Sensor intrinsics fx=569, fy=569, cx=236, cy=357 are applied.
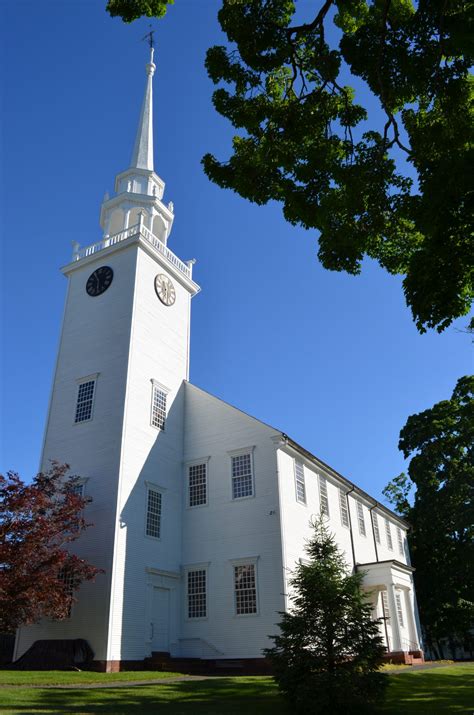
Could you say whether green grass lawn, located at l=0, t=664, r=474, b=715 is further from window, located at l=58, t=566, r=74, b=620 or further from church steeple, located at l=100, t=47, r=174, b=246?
church steeple, located at l=100, t=47, r=174, b=246

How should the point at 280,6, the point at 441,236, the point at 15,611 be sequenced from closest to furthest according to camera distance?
the point at 441,236
the point at 280,6
the point at 15,611

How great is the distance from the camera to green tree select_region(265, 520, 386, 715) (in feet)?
36.9

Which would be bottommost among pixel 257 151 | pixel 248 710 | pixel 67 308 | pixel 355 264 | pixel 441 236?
pixel 248 710

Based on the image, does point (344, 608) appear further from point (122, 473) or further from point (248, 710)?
point (122, 473)

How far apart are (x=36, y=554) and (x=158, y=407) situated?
8.78 m

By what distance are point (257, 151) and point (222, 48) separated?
1884 mm

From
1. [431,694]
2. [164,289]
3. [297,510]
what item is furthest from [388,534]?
[431,694]

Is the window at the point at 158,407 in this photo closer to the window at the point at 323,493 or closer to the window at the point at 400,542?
the window at the point at 323,493

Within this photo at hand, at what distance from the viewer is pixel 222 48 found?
34.0 ft

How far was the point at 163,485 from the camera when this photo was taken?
2420cm

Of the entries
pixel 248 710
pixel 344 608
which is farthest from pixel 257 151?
pixel 248 710

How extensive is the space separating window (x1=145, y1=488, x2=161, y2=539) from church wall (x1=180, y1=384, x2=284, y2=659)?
5.44 ft

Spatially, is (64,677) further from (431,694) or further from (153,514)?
(431,694)

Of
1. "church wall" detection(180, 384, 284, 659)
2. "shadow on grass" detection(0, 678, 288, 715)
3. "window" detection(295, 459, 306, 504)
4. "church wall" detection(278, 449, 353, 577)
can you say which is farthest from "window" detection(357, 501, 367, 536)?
"shadow on grass" detection(0, 678, 288, 715)
